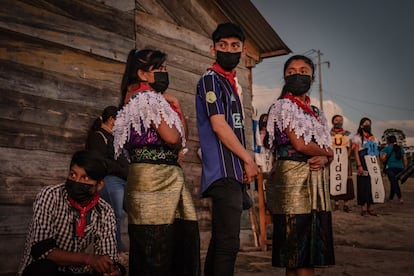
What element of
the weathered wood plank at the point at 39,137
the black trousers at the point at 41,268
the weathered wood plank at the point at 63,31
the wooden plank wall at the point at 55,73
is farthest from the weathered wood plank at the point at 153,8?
the black trousers at the point at 41,268

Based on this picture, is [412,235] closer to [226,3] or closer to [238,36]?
[226,3]

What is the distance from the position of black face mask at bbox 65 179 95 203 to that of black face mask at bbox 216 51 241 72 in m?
1.23

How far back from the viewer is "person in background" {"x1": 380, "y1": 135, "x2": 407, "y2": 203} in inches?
442

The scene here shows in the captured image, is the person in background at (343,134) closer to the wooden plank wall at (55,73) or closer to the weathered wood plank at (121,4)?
the wooden plank wall at (55,73)

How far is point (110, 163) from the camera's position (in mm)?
4605

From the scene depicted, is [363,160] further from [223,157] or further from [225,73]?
[223,157]

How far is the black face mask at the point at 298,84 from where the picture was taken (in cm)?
321

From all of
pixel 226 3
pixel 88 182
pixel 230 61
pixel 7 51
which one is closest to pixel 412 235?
pixel 226 3

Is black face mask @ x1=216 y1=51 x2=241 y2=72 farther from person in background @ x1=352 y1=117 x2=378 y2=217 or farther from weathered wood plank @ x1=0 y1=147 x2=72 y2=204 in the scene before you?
person in background @ x1=352 y1=117 x2=378 y2=217

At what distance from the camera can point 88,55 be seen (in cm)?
502

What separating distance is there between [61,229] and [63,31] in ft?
8.97

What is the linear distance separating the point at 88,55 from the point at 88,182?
2593 mm

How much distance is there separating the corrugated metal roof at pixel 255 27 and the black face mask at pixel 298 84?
13.4 feet

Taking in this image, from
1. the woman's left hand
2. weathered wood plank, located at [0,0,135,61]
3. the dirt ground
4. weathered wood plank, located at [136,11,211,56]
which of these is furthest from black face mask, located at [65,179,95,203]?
weathered wood plank, located at [136,11,211,56]
